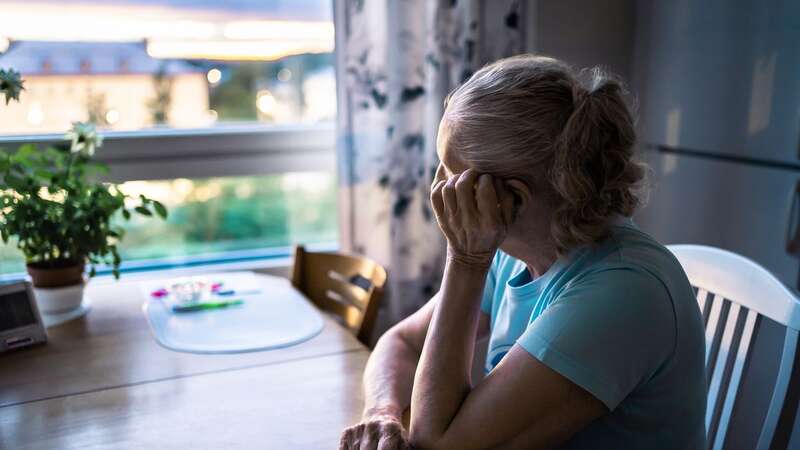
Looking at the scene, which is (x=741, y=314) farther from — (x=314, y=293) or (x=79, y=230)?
(x=79, y=230)

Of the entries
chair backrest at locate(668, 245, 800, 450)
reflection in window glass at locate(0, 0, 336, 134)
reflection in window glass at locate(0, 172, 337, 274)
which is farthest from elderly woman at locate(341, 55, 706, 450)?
reflection in window glass at locate(0, 172, 337, 274)

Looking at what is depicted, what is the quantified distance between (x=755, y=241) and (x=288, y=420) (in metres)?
1.19

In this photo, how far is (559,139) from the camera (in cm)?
99

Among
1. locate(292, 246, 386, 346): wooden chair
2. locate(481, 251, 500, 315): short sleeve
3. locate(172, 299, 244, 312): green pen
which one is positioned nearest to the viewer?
locate(481, 251, 500, 315): short sleeve

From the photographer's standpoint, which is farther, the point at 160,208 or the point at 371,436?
the point at 160,208

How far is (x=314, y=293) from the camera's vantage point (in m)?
2.00

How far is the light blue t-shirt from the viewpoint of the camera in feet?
3.00

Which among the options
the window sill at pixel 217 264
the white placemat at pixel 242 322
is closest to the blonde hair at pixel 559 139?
the white placemat at pixel 242 322

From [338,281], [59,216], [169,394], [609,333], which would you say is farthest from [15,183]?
[609,333]

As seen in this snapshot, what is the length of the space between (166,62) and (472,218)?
1.59 metres

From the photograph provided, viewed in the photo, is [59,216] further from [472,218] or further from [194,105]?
[472,218]

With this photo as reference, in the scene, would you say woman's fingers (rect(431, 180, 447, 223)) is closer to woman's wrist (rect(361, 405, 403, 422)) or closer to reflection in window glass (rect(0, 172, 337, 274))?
woman's wrist (rect(361, 405, 403, 422))

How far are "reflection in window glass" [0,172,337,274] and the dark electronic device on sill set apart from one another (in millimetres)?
833

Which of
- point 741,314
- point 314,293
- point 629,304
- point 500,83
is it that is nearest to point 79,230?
point 314,293
